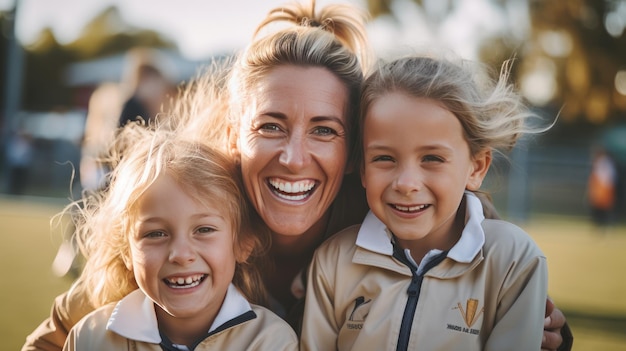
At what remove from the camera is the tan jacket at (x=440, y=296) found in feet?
7.81

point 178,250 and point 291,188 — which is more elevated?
point 291,188

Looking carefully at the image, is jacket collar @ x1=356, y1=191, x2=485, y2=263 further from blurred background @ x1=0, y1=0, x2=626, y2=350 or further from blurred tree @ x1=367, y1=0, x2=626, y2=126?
blurred tree @ x1=367, y1=0, x2=626, y2=126

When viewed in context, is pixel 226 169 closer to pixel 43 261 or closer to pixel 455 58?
pixel 455 58

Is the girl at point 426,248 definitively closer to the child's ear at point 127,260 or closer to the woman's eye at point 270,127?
the woman's eye at point 270,127

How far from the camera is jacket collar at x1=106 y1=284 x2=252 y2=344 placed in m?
2.42

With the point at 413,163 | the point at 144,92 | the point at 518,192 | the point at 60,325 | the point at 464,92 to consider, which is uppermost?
the point at 518,192

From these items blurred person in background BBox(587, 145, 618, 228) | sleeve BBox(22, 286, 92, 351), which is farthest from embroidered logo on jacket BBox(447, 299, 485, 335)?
blurred person in background BBox(587, 145, 618, 228)

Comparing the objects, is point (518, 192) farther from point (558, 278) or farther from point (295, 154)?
point (295, 154)

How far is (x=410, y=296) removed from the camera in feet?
8.09

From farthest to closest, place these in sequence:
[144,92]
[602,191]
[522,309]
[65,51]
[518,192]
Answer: [65,51]
[518,192]
[602,191]
[144,92]
[522,309]

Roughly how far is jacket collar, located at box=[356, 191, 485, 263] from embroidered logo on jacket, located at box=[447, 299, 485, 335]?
0.54 feet

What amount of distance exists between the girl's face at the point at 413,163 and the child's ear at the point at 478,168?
0.07m

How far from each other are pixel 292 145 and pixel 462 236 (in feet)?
2.54

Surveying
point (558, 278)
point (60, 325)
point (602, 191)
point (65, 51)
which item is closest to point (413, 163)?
point (60, 325)
